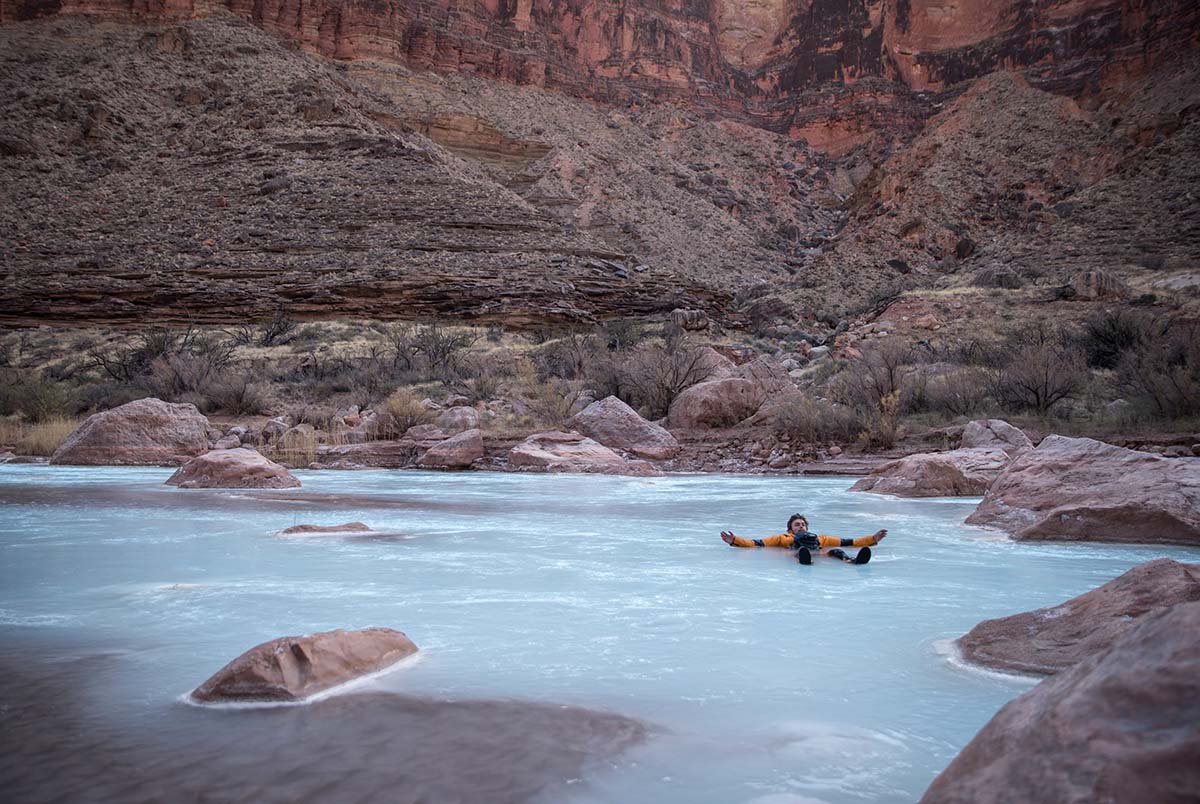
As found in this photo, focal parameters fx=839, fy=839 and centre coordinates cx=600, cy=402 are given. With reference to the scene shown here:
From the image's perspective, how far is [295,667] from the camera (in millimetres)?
2953

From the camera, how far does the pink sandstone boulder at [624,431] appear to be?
1429 centimetres

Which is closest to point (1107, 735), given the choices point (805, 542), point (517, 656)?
point (517, 656)

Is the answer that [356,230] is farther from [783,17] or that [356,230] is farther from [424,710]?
[783,17]

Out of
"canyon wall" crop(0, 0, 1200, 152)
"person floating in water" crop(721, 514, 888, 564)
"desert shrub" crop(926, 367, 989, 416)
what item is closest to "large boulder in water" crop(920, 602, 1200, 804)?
"person floating in water" crop(721, 514, 888, 564)

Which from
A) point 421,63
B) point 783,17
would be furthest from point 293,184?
point 783,17

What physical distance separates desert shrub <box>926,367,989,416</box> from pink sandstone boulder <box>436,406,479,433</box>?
8.57 meters

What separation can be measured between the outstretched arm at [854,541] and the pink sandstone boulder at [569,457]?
681 centimetres

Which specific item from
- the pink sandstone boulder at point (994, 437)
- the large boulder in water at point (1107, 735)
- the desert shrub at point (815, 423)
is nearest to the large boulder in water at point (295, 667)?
the large boulder in water at point (1107, 735)

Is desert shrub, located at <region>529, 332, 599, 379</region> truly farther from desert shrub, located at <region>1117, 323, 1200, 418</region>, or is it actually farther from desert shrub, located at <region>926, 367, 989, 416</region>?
desert shrub, located at <region>1117, 323, 1200, 418</region>

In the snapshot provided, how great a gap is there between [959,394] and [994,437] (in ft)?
10.9

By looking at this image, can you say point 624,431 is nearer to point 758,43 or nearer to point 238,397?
point 238,397

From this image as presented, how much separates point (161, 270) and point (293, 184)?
7.78m

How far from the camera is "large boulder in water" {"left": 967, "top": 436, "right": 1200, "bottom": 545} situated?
6.41 metres

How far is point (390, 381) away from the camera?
68.9 feet
